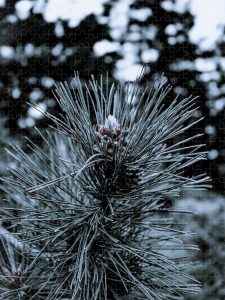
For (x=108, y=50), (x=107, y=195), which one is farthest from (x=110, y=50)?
(x=107, y=195)

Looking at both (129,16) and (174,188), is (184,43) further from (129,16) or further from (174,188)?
(174,188)

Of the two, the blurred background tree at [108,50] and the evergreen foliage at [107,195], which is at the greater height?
the blurred background tree at [108,50]

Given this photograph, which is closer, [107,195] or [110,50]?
[107,195]

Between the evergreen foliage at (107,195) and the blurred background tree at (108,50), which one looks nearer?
the evergreen foliage at (107,195)

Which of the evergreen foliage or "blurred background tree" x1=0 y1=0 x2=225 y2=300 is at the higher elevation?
"blurred background tree" x1=0 y1=0 x2=225 y2=300

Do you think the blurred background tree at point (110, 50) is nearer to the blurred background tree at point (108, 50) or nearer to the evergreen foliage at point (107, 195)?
the blurred background tree at point (108, 50)

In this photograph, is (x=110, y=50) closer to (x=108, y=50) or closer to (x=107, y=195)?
(x=108, y=50)

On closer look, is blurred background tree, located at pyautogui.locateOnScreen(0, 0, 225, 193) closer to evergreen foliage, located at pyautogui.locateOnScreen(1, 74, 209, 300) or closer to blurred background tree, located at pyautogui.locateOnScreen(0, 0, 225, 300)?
blurred background tree, located at pyautogui.locateOnScreen(0, 0, 225, 300)

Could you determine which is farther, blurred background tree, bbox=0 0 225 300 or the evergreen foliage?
blurred background tree, bbox=0 0 225 300

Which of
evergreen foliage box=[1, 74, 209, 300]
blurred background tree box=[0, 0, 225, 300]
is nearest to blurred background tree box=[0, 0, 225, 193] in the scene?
blurred background tree box=[0, 0, 225, 300]

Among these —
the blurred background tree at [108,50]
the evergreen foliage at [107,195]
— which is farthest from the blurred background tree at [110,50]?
the evergreen foliage at [107,195]

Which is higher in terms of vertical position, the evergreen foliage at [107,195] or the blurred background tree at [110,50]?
the blurred background tree at [110,50]
